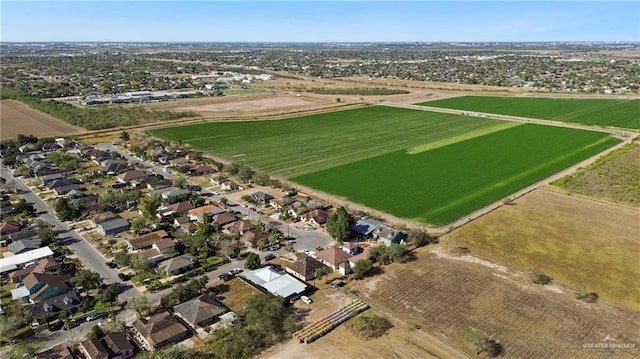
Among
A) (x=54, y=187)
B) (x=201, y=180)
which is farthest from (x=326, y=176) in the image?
(x=54, y=187)

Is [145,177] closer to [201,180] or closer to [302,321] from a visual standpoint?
[201,180]

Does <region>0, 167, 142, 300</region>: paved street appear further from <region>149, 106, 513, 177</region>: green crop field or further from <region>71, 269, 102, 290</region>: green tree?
<region>149, 106, 513, 177</region>: green crop field

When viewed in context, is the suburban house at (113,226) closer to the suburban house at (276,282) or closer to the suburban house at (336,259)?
the suburban house at (276,282)

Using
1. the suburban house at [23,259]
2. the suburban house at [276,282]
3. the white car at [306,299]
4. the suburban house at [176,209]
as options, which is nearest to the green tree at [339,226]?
the suburban house at [276,282]

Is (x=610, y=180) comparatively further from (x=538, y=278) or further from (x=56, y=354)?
(x=56, y=354)

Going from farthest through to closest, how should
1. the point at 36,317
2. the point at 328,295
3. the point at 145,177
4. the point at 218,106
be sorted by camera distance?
1. the point at 218,106
2. the point at 145,177
3. the point at 328,295
4. the point at 36,317
